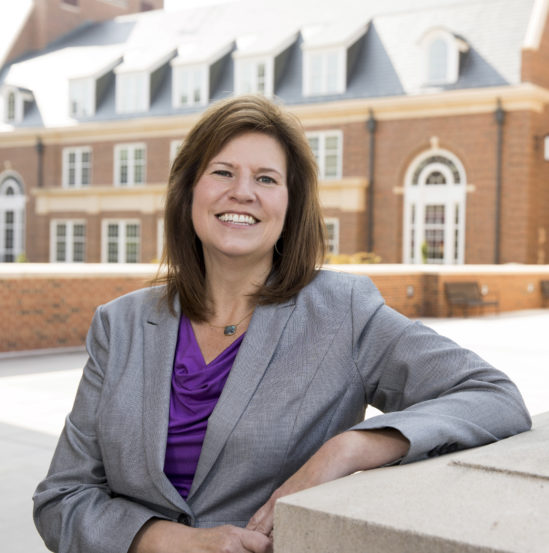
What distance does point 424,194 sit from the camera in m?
26.6

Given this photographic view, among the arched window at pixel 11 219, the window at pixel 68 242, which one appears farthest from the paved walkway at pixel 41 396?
the arched window at pixel 11 219

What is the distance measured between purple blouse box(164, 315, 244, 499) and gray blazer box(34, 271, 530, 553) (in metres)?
0.05

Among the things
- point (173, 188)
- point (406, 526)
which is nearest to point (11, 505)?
point (173, 188)

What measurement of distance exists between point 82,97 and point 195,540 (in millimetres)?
32365

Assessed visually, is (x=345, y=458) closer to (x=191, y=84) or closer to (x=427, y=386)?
(x=427, y=386)

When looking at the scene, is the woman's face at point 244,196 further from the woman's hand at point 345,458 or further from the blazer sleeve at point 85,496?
the woman's hand at point 345,458

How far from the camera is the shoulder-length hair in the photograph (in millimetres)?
2215

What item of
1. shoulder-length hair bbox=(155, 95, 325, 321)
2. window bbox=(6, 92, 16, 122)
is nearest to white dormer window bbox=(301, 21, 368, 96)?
window bbox=(6, 92, 16, 122)

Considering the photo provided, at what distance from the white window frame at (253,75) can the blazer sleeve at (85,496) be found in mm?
27151

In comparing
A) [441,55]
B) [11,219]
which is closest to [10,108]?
[11,219]

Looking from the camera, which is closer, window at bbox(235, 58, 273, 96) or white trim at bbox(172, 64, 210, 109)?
window at bbox(235, 58, 273, 96)

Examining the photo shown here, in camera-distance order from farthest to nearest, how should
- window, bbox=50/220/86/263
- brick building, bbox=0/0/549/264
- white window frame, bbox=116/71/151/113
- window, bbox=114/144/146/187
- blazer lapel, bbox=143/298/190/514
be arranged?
window, bbox=50/220/86/263, white window frame, bbox=116/71/151/113, window, bbox=114/144/146/187, brick building, bbox=0/0/549/264, blazer lapel, bbox=143/298/190/514

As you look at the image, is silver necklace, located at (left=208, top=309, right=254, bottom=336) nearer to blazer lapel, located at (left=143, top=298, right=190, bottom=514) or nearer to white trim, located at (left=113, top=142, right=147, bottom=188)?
blazer lapel, located at (left=143, top=298, right=190, bottom=514)

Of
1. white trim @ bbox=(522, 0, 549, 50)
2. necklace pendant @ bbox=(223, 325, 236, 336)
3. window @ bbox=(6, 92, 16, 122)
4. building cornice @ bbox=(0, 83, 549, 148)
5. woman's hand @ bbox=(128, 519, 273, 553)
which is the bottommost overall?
woman's hand @ bbox=(128, 519, 273, 553)
